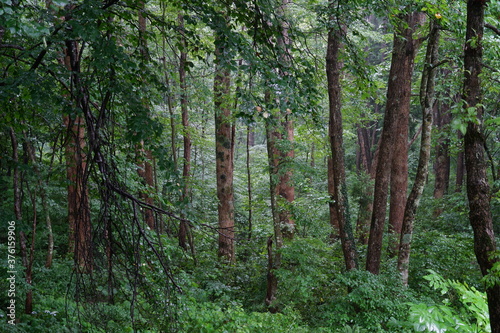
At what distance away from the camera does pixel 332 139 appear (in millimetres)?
6840

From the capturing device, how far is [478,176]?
109 inches

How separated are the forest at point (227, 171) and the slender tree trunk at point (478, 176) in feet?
0.04

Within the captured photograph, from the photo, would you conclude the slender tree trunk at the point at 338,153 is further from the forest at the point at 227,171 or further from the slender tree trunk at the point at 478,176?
the slender tree trunk at the point at 478,176

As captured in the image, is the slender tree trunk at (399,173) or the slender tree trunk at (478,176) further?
the slender tree trunk at (399,173)

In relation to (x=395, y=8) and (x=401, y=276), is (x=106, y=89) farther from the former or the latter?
(x=401, y=276)

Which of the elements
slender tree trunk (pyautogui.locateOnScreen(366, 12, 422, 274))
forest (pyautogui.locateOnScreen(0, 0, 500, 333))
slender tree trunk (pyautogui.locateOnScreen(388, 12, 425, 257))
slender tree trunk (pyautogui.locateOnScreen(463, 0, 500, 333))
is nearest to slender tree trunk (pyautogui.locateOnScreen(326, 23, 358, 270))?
forest (pyautogui.locateOnScreen(0, 0, 500, 333))

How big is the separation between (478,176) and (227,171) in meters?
6.63

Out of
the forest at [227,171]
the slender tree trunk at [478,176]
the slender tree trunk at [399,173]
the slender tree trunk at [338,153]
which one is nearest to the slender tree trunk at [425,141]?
the forest at [227,171]

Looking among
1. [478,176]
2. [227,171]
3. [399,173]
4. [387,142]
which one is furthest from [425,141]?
[227,171]

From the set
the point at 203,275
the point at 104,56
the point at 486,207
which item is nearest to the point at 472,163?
the point at 486,207

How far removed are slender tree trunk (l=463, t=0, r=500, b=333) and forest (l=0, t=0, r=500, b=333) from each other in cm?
1

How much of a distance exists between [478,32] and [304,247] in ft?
16.4

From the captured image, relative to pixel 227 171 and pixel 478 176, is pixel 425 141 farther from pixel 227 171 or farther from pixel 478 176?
pixel 227 171

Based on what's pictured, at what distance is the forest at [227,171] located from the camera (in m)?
2.66
